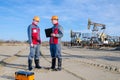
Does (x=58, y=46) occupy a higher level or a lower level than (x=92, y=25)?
lower

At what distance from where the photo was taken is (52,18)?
10203 millimetres

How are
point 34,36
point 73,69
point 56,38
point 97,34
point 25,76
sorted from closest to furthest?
point 25,76
point 56,38
point 34,36
point 73,69
point 97,34

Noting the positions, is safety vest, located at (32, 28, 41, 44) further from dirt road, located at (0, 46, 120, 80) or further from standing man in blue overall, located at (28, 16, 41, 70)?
dirt road, located at (0, 46, 120, 80)

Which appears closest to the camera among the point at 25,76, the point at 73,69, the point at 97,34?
the point at 25,76

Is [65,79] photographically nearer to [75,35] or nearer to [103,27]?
[103,27]

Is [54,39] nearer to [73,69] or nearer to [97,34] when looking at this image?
[73,69]

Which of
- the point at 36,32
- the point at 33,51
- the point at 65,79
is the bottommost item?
the point at 65,79

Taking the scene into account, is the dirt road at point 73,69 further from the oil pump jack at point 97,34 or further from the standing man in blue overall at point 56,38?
the oil pump jack at point 97,34

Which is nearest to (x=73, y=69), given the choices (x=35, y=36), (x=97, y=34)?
(x=35, y=36)

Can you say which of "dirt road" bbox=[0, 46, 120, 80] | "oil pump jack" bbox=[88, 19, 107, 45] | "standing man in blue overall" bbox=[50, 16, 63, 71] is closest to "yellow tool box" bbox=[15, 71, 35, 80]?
"dirt road" bbox=[0, 46, 120, 80]

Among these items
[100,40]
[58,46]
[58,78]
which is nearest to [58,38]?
[58,46]

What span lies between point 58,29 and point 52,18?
1.40ft

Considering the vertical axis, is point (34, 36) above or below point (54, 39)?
above

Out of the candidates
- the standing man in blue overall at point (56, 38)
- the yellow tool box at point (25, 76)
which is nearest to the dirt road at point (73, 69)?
the standing man in blue overall at point (56, 38)
